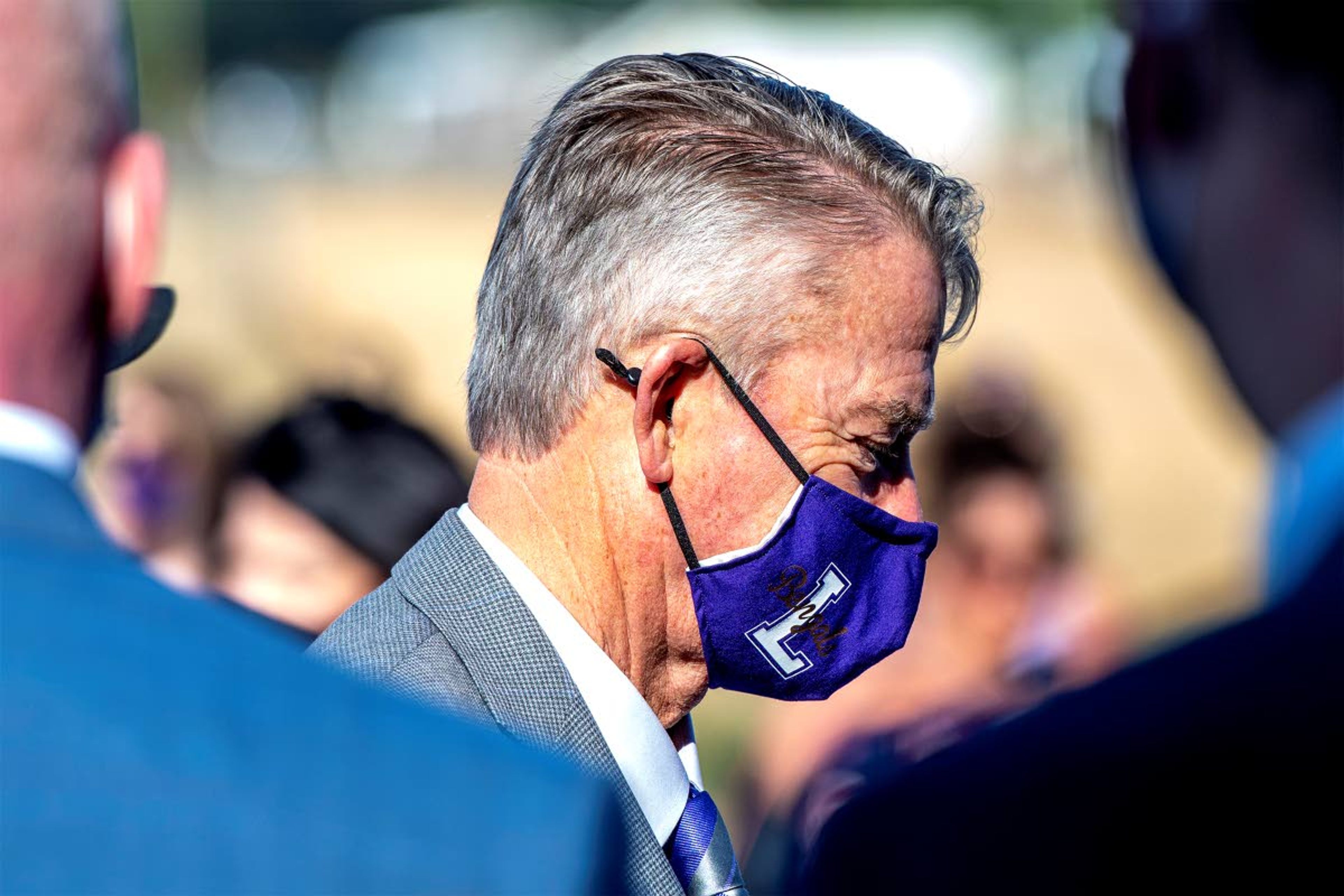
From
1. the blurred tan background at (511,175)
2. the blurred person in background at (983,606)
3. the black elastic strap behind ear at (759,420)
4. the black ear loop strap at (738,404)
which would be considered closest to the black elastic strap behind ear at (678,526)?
the black ear loop strap at (738,404)

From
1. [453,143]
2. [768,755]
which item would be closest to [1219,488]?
[768,755]

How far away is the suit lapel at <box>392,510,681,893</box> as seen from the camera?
1930mm

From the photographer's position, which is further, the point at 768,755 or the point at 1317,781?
the point at 768,755

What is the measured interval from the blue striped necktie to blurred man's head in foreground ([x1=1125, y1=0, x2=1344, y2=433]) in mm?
1025

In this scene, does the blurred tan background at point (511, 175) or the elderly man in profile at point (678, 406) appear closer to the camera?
the elderly man in profile at point (678, 406)

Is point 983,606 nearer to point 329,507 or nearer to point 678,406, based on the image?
point 329,507

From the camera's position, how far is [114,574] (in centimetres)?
113

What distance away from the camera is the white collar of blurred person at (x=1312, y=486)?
1.19 m

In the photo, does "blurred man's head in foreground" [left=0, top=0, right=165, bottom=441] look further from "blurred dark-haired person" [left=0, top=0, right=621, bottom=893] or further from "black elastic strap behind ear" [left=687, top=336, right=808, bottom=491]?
"black elastic strap behind ear" [left=687, top=336, right=808, bottom=491]

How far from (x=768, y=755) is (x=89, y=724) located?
468cm

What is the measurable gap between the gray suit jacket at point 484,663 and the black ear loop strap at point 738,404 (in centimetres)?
27

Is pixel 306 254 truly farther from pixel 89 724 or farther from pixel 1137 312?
pixel 89 724

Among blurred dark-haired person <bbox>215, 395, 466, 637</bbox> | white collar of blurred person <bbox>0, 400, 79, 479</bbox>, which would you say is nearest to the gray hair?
white collar of blurred person <bbox>0, 400, 79, 479</bbox>

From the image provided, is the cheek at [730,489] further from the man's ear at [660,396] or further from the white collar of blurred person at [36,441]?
the white collar of blurred person at [36,441]
